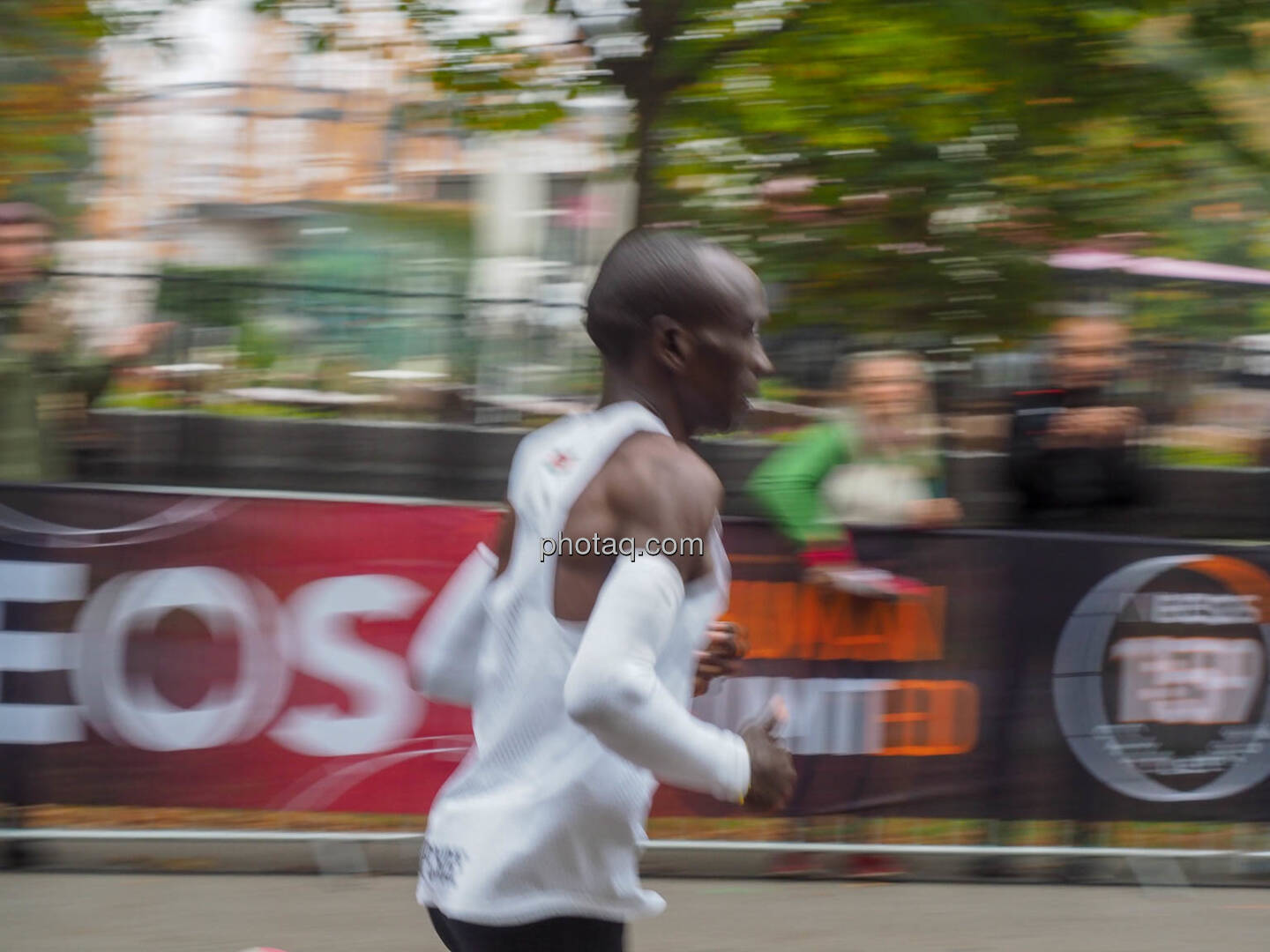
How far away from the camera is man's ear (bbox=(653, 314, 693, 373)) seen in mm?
1979

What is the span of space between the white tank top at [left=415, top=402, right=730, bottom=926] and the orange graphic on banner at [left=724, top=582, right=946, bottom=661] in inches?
140

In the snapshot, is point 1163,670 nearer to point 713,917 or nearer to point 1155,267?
point 713,917

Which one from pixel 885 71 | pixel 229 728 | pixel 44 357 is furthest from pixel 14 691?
pixel 885 71

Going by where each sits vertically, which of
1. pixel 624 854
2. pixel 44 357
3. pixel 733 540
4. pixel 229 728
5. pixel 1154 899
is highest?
pixel 624 854

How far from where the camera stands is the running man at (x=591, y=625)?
1868mm

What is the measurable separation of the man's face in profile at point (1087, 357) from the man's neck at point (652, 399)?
14.3 ft

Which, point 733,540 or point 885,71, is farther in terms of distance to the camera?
point 885,71

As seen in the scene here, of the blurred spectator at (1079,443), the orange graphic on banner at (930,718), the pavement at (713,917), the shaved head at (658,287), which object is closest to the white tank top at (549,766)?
the shaved head at (658,287)

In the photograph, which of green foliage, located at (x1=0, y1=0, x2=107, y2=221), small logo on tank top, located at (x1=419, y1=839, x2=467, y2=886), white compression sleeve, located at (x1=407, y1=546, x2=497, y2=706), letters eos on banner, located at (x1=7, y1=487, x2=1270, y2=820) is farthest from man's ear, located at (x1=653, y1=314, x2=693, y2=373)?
green foliage, located at (x1=0, y1=0, x2=107, y2=221)

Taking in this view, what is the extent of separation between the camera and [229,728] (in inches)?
211

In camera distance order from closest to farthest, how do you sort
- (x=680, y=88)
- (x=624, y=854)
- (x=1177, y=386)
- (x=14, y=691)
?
(x=624, y=854) < (x=14, y=691) < (x=680, y=88) < (x=1177, y=386)

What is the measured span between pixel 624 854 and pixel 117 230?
23.1 ft

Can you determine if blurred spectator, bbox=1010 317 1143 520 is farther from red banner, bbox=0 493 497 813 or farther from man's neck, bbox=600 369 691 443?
man's neck, bbox=600 369 691 443

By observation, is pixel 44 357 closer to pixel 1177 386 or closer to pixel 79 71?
pixel 79 71
